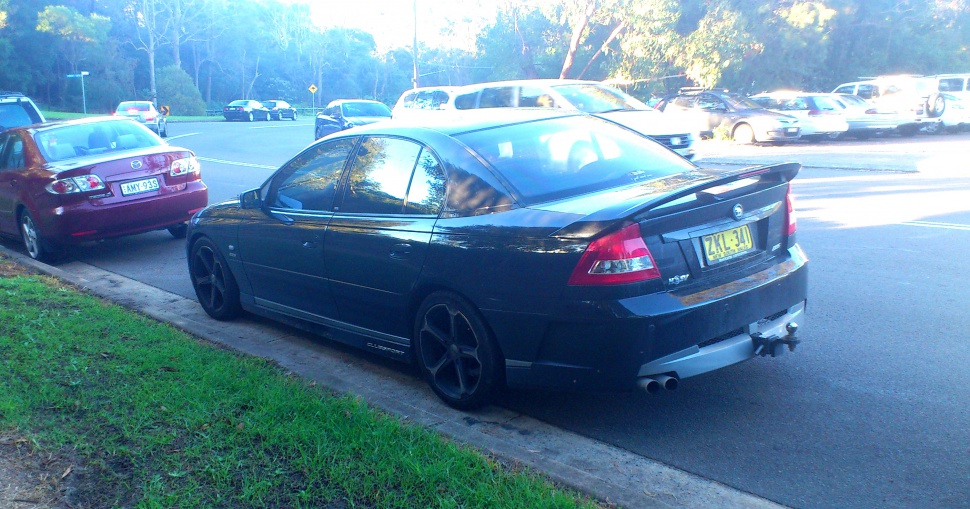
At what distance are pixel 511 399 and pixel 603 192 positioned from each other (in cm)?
133

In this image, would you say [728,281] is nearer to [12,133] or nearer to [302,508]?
[302,508]

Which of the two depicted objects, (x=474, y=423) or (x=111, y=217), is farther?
(x=111, y=217)

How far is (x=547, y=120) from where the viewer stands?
17.7ft

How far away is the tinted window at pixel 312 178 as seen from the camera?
18.2ft

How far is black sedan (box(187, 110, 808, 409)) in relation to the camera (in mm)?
3936

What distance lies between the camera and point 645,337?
12.8ft

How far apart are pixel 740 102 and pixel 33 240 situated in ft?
64.5

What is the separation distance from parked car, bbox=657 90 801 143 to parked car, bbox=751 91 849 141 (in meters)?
0.71

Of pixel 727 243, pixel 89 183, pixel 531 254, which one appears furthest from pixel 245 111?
pixel 727 243

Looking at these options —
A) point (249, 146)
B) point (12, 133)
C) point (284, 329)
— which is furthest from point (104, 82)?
point (284, 329)

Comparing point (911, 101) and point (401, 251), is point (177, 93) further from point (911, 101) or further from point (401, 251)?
point (401, 251)

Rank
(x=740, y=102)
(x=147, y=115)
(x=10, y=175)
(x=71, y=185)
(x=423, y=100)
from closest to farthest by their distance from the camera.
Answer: (x=71, y=185), (x=10, y=175), (x=423, y=100), (x=740, y=102), (x=147, y=115)

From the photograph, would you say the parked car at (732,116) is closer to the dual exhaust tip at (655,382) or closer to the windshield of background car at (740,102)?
the windshield of background car at (740,102)

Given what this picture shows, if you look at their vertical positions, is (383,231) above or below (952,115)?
below
